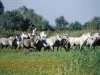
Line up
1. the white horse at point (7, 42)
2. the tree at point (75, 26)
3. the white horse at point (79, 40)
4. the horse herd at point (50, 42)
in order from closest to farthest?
the horse herd at point (50, 42) < the white horse at point (79, 40) < the white horse at point (7, 42) < the tree at point (75, 26)

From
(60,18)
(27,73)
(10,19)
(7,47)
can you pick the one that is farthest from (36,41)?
(60,18)

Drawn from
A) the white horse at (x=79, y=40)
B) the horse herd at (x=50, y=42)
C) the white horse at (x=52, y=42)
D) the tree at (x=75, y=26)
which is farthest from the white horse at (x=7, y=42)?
the tree at (x=75, y=26)

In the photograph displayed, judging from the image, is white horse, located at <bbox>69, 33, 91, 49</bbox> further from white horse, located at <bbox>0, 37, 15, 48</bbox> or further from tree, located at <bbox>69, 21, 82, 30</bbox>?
tree, located at <bbox>69, 21, 82, 30</bbox>

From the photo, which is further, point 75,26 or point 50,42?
point 75,26

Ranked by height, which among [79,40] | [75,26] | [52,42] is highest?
[75,26]

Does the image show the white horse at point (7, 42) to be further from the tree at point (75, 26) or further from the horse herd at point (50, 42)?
the tree at point (75, 26)

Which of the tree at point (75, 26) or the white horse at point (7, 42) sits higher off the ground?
the tree at point (75, 26)

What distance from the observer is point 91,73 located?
1396cm

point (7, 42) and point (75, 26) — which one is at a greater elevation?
point (75, 26)

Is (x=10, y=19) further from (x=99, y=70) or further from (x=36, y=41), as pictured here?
(x=99, y=70)

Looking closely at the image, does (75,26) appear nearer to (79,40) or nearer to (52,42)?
(52,42)

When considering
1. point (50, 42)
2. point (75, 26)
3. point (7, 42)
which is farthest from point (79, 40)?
point (75, 26)

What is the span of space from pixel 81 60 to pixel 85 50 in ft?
2.48

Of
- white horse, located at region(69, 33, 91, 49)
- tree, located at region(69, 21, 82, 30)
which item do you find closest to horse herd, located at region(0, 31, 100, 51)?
white horse, located at region(69, 33, 91, 49)
